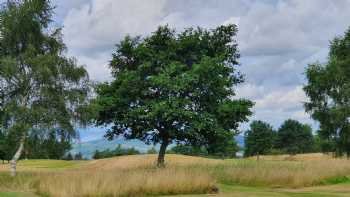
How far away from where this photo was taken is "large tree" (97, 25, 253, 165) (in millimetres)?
43375

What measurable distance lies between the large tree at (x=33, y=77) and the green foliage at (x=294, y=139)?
5100 inches

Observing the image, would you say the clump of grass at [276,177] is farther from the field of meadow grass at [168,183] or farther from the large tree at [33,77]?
the large tree at [33,77]

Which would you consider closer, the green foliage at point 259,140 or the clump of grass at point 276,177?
the clump of grass at point 276,177

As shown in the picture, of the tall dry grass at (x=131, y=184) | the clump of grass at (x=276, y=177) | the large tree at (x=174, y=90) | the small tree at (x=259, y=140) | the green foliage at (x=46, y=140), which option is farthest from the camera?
the small tree at (x=259, y=140)

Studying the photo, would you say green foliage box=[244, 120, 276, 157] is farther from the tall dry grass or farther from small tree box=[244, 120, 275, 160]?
the tall dry grass

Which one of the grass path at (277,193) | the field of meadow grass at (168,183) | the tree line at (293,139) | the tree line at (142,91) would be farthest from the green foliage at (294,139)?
the grass path at (277,193)

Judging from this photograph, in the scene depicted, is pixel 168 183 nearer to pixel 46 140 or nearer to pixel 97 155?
pixel 46 140

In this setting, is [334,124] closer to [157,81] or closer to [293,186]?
[157,81]

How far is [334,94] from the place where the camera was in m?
58.4

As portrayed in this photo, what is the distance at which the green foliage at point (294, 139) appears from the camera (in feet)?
529

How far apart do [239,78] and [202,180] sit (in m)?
24.7

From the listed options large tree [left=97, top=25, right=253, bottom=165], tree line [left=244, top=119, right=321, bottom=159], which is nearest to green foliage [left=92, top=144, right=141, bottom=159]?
tree line [left=244, top=119, right=321, bottom=159]

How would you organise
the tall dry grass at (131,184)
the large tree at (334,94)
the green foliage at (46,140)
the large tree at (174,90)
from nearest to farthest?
the tall dry grass at (131,184) < the green foliage at (46,140) < the large tree at (174,90) < the large tree at (334,94)

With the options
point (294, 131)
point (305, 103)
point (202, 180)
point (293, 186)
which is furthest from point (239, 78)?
point (294, 131)
